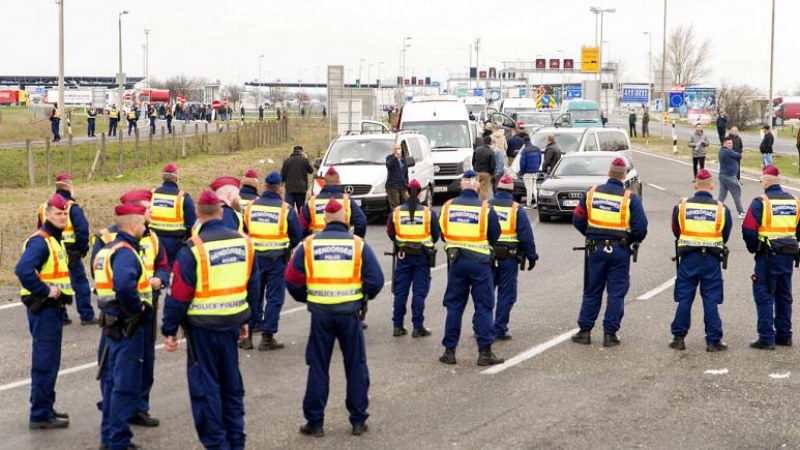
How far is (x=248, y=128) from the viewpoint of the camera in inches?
1983

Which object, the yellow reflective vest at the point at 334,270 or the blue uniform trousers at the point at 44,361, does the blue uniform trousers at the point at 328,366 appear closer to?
the yellow reflective vest at the point at 334,270

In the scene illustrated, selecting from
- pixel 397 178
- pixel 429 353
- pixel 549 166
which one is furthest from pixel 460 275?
pixel 549 166

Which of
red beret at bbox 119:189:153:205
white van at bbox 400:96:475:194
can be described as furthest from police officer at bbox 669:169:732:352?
white van at bbox 400:96:475:194

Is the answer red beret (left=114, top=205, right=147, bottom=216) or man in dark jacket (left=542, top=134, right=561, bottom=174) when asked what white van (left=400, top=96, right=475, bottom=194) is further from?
red beret (left=114, top=205, right=147, bottom=216)

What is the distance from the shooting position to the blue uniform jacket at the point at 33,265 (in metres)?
8.76

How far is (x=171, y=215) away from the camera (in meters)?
13.5

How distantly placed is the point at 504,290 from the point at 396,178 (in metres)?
10.8

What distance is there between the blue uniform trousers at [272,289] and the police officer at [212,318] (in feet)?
12.7

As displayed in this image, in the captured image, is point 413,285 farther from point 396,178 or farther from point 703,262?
point 396,178

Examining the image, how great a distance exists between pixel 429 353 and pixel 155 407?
3160 mm

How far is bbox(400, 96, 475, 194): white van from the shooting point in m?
29.3

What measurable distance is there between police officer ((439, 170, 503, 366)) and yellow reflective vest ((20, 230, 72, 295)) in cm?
362

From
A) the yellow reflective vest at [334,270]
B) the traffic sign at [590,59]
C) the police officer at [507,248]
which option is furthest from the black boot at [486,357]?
the traffic sign at [590,59]

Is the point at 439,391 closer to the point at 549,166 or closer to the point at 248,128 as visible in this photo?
the point at 549,166
